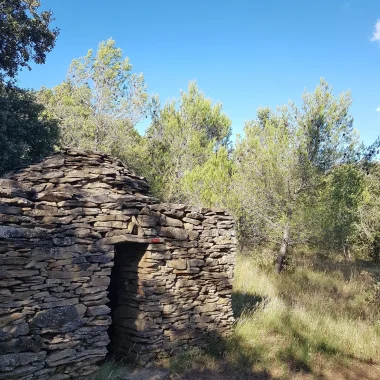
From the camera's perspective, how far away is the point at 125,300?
5.77 meters

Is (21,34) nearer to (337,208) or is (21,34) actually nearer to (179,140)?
(179,140)

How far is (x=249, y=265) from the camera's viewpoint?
1204 cm

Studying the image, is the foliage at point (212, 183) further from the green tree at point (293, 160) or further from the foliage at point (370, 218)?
the foliage at point (370, 218)

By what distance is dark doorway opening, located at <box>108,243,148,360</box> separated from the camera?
562 cm

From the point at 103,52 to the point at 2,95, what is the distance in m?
6.27

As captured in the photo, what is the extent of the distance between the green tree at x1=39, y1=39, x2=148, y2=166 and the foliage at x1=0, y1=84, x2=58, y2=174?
158 inches

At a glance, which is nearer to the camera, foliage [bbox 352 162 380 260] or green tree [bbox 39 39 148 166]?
foliage [bbox 352 162 380 260]

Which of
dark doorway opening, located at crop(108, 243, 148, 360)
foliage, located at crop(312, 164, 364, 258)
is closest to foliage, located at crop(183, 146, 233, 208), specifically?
foliage, located at crop(312, 164, 364, 258)

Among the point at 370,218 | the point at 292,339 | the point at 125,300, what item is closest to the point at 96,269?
the point at 125,300

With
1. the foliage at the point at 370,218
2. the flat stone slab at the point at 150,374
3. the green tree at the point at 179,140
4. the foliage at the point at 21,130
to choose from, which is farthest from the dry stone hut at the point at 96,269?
the green tree at the point at 179,140

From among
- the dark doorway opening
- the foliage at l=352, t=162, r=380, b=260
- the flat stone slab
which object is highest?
the foliage at l=352, t=162, r=380, b=260

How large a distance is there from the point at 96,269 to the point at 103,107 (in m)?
11.6

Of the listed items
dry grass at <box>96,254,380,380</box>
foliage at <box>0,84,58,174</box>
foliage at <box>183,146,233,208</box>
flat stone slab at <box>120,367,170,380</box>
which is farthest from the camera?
foliage at <box>183,146,233,208</box>

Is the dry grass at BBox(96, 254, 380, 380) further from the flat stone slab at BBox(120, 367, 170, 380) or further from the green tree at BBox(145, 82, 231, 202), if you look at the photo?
the green tree at BBox(145, 82, 231, 202)
